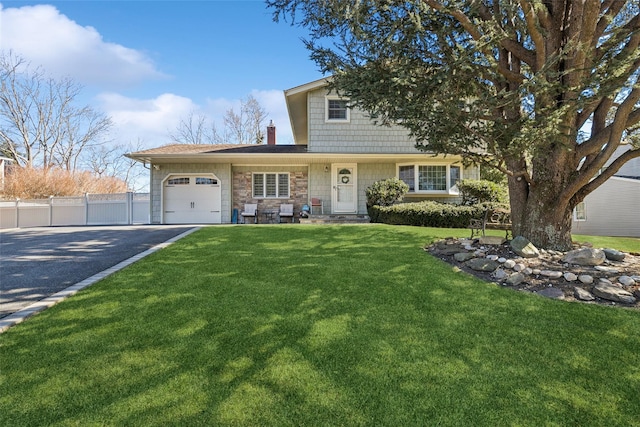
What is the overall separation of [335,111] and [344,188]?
10.8 feet

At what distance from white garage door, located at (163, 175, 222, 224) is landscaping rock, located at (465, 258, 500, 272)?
1132cm

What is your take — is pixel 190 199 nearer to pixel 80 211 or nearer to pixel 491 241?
pixel 80 211

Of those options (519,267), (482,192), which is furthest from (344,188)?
(519,267)

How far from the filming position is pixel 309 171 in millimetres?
14109

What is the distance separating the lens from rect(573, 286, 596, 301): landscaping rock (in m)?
3.78

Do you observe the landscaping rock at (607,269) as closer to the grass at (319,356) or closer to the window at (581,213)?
the grass at (319,356)

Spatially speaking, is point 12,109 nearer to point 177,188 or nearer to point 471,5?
point 177,188

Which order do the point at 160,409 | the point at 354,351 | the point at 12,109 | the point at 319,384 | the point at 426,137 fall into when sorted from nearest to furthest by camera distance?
the point at 160,409, the point at 319,384, the point at 354,351, the point at 426,137, the point at 12,109

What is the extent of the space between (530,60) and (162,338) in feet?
23.2

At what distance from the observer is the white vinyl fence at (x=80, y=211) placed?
14398mm

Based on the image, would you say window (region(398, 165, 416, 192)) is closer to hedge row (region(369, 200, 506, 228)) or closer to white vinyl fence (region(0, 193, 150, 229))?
hedge row (region(369, 200, 506, 228))

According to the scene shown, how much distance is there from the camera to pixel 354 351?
9.06 ft

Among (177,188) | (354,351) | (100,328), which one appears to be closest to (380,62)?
(354,351)

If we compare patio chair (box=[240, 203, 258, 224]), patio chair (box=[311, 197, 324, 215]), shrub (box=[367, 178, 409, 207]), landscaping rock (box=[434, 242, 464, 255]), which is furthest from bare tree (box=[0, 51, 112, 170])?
landscaping rock (box=[434, 242, 464, 255])
